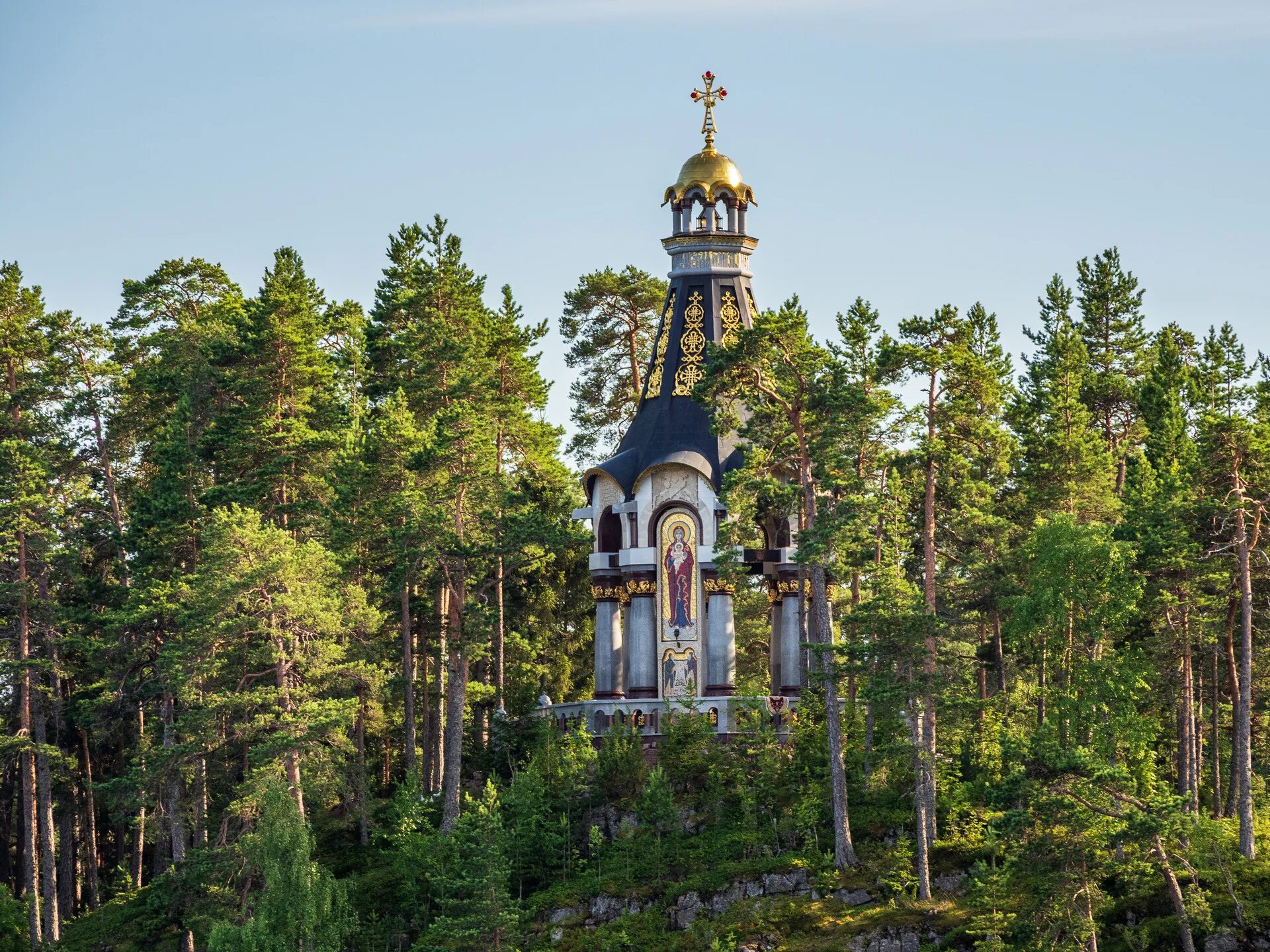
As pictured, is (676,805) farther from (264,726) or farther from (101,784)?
(101,784)

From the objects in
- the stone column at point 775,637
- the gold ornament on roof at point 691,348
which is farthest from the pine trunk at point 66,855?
the gold ornament on roof at point 691,348

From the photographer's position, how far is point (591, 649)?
2384 inches

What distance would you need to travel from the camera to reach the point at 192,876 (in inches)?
1897

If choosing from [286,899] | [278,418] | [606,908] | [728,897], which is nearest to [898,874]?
[728,897]

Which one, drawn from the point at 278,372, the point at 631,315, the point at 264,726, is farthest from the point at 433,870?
the point at 631,315

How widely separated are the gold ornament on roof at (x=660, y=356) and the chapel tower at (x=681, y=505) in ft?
0.12

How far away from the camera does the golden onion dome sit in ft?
180

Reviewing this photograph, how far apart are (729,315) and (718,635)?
26.7 ft

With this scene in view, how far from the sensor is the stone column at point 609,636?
175 ft

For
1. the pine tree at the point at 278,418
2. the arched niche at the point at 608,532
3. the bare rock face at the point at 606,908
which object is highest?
the pine tree at the point at 278,418

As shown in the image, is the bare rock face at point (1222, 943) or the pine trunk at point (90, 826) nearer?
the bare rock face at point (1222, 943)

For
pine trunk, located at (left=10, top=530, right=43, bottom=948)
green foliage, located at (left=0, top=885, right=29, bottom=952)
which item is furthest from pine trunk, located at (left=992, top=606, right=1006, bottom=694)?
green foliage, located at (left=0, top=885, right=29, bottom=952)

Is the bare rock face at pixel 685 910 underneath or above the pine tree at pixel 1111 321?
underneath

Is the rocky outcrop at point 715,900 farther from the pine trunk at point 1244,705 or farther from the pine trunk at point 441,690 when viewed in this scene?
the pine trunk at point 441,690
